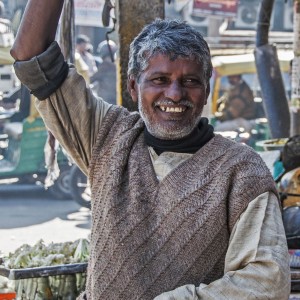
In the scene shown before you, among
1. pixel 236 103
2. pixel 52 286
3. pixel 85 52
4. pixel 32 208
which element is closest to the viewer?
pixel 52 286

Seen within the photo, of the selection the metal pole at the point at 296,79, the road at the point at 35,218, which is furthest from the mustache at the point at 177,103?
the road at the point at 35,218

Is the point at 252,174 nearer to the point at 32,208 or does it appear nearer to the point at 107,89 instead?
the point at 32,208

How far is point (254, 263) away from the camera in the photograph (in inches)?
78.7

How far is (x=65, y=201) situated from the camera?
36.1ft

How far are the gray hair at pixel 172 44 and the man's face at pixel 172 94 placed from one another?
2cm

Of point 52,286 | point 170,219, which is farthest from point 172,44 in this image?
point 52,286

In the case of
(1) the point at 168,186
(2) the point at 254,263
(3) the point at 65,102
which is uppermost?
(3) the point at 65,102

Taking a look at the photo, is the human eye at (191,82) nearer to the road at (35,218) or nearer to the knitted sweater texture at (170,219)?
the knitted sweater texture at (170,219)

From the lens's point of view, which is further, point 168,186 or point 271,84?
point 271,84

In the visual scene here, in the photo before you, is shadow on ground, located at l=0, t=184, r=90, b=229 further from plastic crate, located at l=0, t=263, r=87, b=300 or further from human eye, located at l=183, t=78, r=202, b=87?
human eye, located at l=183, t=78, r=202, b=87

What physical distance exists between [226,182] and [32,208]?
344 inches

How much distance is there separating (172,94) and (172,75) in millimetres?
55

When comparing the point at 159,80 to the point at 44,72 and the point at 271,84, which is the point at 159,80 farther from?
the point at 271,84

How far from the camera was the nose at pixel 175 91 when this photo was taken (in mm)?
2129
